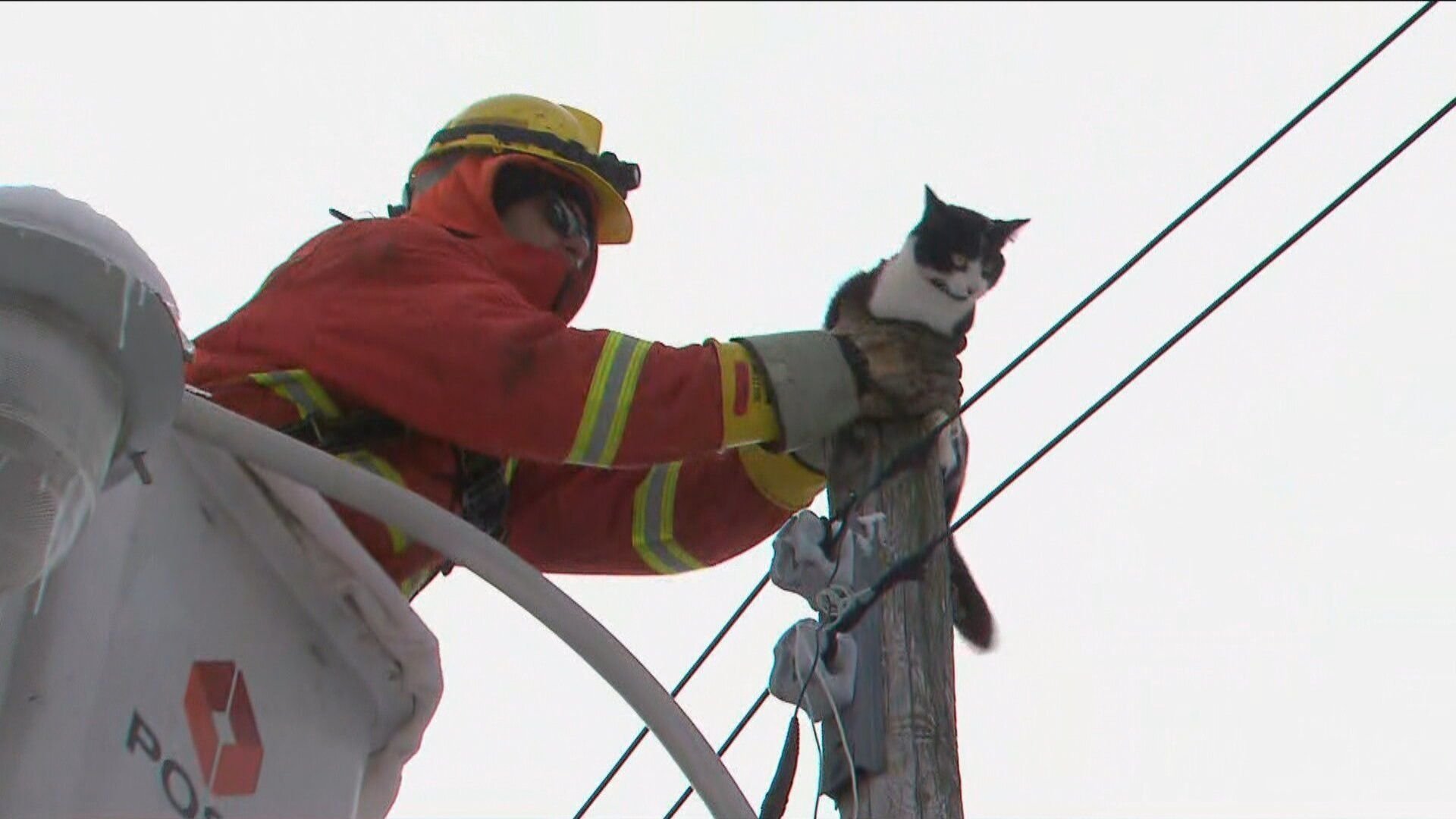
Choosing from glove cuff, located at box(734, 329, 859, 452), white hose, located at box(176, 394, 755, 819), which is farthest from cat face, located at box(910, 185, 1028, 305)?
white hose, located at box(176, 394, 755, 819)

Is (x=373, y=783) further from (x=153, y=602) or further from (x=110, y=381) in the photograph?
(x=110, y=381)

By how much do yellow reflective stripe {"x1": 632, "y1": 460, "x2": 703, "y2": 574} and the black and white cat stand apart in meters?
0.64

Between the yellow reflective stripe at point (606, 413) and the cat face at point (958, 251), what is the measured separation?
1.56 feet

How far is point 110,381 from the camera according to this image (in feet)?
7.37

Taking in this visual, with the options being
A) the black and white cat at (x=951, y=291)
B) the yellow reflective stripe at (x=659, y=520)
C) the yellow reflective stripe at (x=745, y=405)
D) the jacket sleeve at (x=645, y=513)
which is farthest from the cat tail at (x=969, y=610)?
the yellow reflective stripe at (x=659, y=520)

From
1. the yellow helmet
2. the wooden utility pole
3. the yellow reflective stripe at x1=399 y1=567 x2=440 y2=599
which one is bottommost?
the wooden utility pole

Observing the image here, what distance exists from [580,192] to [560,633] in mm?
1692

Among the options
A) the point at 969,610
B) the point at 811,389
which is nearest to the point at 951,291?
the point at 811,389

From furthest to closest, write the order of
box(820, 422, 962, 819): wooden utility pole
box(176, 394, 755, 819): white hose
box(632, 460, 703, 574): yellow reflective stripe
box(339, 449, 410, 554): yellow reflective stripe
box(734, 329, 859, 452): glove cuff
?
box(632, 460, 703, 574): yellow reflective stripe → box(339, 449, 410, 554): yellow reflective stripe → box(734, 329, 859, 452): glove cuff → box(820, 422, 962, 819): wooden utility pole → box(176, 394, 755, 819): white hose

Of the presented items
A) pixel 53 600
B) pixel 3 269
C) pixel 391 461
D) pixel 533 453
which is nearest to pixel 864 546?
pixel 533 453

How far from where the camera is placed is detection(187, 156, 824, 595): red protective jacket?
3.34m

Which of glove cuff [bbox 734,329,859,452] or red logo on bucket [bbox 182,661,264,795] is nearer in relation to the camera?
red logo on bucket [bbox 182,661,264,795]

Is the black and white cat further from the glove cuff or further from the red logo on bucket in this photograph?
the red logo on bucket

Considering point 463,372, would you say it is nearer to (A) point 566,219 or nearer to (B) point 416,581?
(B) point 416,581
